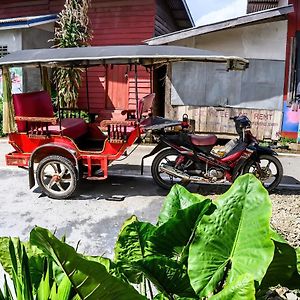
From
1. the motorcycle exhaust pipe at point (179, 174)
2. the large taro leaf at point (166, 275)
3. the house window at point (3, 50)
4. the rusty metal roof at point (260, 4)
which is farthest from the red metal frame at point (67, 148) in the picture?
the rusty metal roof at point (260, 4)

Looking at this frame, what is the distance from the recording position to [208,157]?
585cm

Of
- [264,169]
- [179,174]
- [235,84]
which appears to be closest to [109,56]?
[179,174]

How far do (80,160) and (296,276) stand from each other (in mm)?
4515

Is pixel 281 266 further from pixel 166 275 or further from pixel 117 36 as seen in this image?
pixel 117 36

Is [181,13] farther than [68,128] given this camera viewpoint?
Yes

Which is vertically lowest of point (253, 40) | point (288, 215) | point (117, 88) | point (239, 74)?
point (288, 215)

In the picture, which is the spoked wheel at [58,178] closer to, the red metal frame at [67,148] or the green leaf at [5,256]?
the red metal frame at [67,148]

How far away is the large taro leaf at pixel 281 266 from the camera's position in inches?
58.3

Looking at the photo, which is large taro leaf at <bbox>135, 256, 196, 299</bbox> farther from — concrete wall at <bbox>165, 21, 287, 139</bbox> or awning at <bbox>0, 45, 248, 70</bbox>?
concrete wall at <bbox>165, 21, 287, 139</bbox>

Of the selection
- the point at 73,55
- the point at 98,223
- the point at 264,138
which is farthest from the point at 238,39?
Result: the point at 98,223

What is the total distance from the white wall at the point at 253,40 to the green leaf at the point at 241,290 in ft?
29.8

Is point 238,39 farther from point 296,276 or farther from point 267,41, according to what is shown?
point 296,276

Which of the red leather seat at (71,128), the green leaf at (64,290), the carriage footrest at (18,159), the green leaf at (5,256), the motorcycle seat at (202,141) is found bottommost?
the carriage footrest at (18,159)

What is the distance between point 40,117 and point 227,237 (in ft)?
16.1
